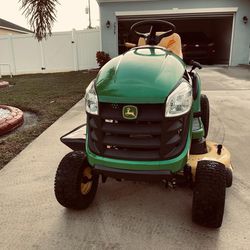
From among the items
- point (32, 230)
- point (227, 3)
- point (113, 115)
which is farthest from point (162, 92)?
point (227, 3)

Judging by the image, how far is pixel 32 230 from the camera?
2.28m

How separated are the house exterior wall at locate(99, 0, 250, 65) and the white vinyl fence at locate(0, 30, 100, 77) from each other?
856mm

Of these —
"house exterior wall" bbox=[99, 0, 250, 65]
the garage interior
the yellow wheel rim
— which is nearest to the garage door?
the garage interior

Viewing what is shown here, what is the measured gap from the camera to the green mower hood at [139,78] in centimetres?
192

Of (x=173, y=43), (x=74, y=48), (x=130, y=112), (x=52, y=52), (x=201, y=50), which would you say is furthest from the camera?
(x=201, y=50)

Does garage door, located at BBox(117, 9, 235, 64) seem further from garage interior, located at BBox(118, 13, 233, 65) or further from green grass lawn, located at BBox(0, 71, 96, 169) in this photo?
green grass lawn, located at BBox(0, 71, 96, 169)

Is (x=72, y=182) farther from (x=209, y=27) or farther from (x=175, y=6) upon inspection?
(x=209, y=27)

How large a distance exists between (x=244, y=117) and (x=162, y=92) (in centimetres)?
371

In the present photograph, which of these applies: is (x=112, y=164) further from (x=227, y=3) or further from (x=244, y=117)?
(x=227, y=3)

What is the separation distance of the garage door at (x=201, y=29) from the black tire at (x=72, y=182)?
34.1 feet

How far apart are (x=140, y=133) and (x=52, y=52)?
14.5 m

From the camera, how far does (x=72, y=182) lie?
2314 mm

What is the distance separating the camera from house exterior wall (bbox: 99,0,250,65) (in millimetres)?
14055

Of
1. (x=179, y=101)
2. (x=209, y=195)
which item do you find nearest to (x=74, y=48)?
(x=179, y=101)
